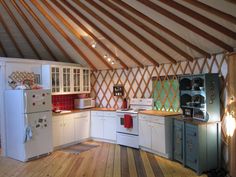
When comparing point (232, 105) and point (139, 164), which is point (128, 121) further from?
point (232, 105)

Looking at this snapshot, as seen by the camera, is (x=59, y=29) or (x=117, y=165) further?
(x=59, y=29)

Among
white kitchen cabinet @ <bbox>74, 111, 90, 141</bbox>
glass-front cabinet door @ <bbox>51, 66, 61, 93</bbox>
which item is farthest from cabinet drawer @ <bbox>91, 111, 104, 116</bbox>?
glass-front cabinet door @ <bbox>51, 66, 61, 93</bbox>

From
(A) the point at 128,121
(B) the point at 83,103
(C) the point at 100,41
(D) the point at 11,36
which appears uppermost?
(D) the point at 11,36

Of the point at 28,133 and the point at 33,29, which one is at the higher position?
the point at 33,29

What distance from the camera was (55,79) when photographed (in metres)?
5.49

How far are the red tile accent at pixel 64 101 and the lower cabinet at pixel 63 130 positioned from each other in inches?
23.5

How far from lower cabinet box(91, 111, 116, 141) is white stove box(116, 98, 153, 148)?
19 centimetres

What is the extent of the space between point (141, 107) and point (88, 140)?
1656 mm

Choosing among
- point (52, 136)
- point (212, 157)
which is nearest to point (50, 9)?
point (52, 136)

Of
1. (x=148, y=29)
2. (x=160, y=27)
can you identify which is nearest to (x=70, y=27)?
(x=148, y=29)

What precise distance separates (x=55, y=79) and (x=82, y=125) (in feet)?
4.40

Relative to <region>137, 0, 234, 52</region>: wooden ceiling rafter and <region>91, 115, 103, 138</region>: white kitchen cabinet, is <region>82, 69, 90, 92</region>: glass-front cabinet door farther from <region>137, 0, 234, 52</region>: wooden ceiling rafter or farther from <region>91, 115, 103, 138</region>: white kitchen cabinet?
<region>137, 0, 234, 52</region>: wooden ceiling rafter

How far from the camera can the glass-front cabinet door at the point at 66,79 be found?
570 cm

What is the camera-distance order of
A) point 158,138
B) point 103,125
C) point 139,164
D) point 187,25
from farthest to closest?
point 103,125, point 158,138, point 139,164, point 187,25
